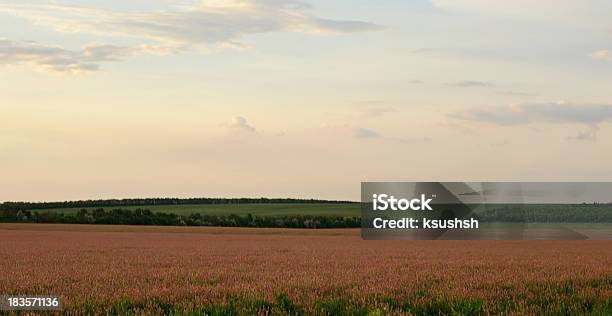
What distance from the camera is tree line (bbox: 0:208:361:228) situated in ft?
297

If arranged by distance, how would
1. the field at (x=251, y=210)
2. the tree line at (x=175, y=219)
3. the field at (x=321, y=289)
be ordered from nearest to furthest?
the field at (x=321, y=289) → the tree line at (x=175, y=219) → the field at (x=251, y=210)

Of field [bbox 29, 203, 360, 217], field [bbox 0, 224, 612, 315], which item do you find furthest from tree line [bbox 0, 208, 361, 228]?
field [bbox 0, 224, 612, 315]

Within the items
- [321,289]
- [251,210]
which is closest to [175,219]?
[251,210]

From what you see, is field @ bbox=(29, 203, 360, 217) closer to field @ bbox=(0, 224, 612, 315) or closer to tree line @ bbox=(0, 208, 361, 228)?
tree line @ bbox=(0, 208, 361, 228)

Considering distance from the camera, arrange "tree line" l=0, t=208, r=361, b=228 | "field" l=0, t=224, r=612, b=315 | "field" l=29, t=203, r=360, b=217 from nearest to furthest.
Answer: "field" l=0, t=224, r=612, b=315 → "tree line" l=0, t=208, r=361, b=228 → "field" l=29, t=203, r=360, b=217

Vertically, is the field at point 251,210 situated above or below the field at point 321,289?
above

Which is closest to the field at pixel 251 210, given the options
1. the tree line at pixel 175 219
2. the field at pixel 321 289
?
the tree line at pixel 175 219

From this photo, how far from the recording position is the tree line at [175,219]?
297 feet

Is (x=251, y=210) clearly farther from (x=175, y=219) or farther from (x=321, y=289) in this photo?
(x=321, y=289)

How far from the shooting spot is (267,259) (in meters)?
28.3

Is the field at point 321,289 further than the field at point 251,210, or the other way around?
the field at point 251,210

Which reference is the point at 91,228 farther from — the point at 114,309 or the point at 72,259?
the point at 114,309

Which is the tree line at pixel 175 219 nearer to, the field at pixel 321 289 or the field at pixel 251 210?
the field at pixel 251 210

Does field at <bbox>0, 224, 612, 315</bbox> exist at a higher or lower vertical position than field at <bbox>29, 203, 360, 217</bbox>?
lower
